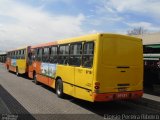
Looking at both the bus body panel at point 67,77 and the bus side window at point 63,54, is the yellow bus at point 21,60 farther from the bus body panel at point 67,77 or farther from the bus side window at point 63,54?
the bus body panel at point 67,77

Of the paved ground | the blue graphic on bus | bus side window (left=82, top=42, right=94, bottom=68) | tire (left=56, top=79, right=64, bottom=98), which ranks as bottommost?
the paved ground

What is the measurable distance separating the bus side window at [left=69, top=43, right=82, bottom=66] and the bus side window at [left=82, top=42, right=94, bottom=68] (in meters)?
0.41

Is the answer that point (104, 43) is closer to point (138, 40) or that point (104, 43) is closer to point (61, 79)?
point (138, 40)

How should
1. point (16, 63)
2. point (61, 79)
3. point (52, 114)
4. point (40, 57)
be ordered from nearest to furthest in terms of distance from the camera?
point (52, 114) → point (61, 79) → point (40, 57) → point (16, 63)

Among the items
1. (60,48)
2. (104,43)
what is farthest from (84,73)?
(60,48)

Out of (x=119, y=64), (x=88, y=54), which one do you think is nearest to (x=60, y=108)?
(x=88, y=54)

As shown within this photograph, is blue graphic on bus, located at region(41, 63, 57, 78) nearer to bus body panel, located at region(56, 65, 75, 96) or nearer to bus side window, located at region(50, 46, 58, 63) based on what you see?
bus side window, located at region(50, 46, 58, 63)

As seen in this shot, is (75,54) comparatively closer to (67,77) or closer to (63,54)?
(67,77)

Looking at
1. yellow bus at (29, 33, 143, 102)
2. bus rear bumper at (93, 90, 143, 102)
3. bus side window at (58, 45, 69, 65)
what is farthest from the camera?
bus side window at (58, 45, 69, 65)

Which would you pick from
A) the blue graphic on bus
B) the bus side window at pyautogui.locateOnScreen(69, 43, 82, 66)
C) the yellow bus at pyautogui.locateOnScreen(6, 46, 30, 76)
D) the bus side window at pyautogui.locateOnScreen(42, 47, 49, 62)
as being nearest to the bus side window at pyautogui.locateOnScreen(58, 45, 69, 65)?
the bus side window at pyautogui.locateOnScreen(69, 43, 82, 66)

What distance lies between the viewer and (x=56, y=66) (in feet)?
46.8

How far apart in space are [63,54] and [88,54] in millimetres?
3044

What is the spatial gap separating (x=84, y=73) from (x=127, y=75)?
163 centimetres

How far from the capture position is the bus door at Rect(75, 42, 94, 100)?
33.8 feet
